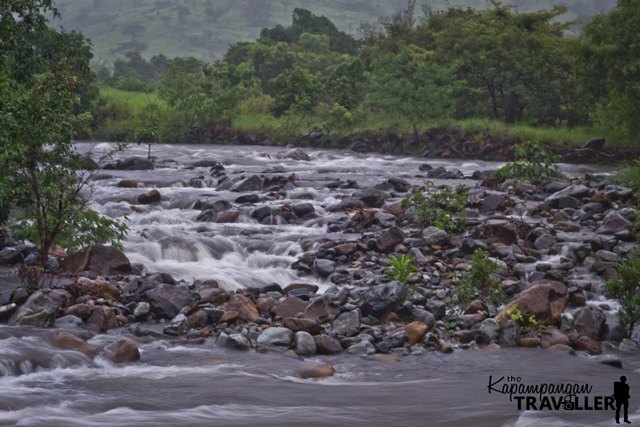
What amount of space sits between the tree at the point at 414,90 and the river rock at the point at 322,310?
26.6 meters

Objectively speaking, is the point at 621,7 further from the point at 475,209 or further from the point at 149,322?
the point at 149,322

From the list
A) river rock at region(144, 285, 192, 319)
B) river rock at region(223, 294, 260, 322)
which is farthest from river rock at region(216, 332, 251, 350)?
river rock at region(144, 285, 192, 319)

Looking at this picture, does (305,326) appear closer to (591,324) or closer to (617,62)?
(591,324)

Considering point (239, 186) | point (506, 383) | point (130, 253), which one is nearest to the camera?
point (506, 383)

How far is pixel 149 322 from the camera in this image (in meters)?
10.3

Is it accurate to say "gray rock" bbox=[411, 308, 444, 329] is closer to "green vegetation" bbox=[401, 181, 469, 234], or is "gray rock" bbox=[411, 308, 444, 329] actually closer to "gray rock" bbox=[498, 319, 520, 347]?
"gray rock" bbox=[498, 319, 520, 347]

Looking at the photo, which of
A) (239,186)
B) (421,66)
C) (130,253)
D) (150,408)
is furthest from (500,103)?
(150,408)

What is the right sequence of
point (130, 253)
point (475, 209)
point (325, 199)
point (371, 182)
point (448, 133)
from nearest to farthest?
point (130, 253) → point (475, 209) → point (325, 199) → point (371, 182) → point (448, 133)

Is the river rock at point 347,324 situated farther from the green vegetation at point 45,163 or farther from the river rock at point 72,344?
the green vegetation at point 45,163

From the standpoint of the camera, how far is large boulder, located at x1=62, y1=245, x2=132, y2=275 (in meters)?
12.5

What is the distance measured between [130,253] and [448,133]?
2387 cm

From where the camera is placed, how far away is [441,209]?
16672 millimetres

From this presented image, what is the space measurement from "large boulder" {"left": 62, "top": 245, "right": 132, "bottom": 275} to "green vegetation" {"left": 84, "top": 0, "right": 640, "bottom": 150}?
1960 cm

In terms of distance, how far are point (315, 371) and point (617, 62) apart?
24179 mm
